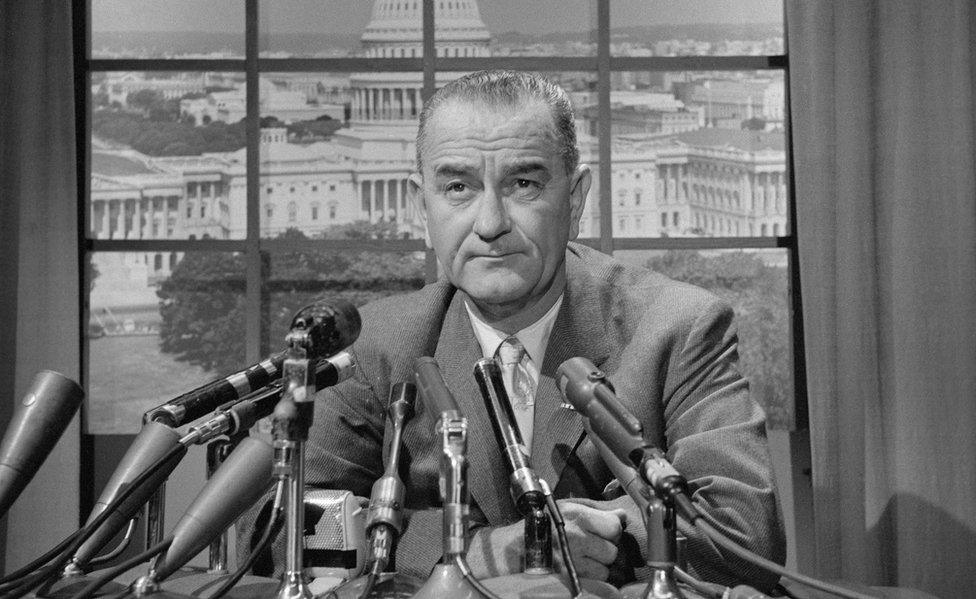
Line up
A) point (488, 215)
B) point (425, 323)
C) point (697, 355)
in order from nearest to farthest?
1. point (488, 215)
2. point (697, 355)
3. point (425, 323)

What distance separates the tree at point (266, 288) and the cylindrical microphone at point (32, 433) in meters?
2.08

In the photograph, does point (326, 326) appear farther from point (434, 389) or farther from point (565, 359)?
point (565, 359)

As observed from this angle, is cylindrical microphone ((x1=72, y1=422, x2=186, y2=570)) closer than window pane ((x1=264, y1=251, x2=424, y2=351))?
Yes

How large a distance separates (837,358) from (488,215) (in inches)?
71.9

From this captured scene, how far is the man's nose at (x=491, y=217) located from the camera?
5.29 feet

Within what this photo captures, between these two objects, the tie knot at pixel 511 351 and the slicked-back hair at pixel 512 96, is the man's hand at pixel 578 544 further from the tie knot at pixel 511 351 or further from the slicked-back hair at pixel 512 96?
the slicked-back hair at pixel 512 96

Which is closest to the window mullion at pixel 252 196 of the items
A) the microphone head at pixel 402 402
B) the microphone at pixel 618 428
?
the microphone head at pixel 402 402

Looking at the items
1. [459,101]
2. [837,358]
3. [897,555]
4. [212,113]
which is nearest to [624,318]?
[459,101]

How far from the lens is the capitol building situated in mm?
3336

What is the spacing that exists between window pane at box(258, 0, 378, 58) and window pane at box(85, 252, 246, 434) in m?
0.67

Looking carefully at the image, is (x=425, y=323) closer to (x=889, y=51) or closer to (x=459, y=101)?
(x=459, y=101)

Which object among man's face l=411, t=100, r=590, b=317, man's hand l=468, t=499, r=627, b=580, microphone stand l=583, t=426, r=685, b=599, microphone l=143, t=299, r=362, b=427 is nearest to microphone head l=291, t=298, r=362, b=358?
microphone l=143, t=299, r=362, b=427

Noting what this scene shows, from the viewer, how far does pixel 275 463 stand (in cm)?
105

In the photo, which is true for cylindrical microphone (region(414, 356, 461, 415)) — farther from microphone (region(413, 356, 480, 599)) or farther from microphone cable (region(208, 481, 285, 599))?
microphone cable (region(208, 481, 285, 599))
